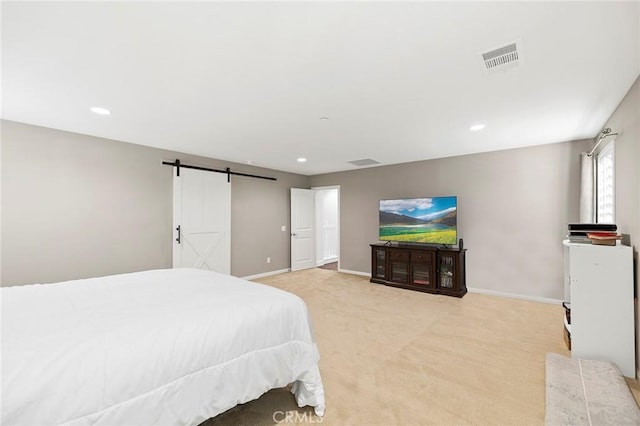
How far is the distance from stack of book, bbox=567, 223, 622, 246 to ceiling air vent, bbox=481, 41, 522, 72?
5.76ft

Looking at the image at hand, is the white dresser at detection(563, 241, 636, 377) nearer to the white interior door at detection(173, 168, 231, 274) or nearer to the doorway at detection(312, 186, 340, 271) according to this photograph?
the white interior door at detection(173, 168, 231, 274)

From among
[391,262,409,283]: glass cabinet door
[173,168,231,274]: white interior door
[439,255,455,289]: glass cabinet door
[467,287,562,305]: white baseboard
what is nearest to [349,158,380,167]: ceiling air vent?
[391,262,409,283]: glass cabinet door

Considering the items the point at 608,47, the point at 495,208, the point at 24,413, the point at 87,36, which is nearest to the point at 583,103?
the point at 608,47

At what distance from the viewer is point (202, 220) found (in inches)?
197

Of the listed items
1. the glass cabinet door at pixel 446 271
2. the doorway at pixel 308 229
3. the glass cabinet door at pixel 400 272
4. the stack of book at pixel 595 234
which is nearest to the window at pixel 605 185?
the stack of book at pixel 595 234

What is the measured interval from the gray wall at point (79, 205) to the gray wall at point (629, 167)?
545 centimetres

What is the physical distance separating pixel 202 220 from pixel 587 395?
202 inches

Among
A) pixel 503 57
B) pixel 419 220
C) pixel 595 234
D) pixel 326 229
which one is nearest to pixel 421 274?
pixel 419 220

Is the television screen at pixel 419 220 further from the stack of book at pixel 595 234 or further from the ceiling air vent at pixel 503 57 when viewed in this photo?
the ceiling air vent at pixel 503 57

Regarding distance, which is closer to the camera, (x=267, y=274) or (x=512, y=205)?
(x=512, y=205)

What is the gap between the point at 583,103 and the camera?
2.73m

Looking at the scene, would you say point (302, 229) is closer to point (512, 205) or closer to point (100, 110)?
point (512, 205)

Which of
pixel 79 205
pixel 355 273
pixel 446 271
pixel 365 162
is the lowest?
pixel 355 273

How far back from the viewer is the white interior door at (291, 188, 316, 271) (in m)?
6.73
